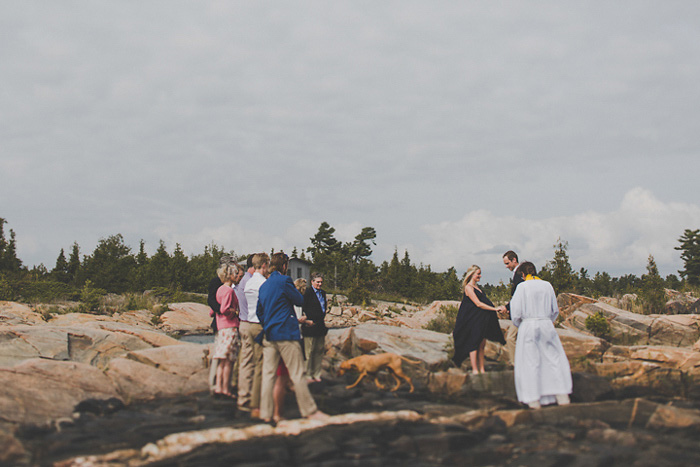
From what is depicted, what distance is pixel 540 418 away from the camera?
6.16 m

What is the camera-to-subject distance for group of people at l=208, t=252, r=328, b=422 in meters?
6.21

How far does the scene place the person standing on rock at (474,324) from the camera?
8633 millimetres

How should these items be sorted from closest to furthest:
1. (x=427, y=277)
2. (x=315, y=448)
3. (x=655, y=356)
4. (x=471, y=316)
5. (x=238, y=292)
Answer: (x=315, y=448) → (x=238, y=292) → (x=471, y=316) → (x=655, y=356) → (x=427, y=277)

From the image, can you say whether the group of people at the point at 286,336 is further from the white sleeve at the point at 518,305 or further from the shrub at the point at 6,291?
the shrub at the point at 6,291

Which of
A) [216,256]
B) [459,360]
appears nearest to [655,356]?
[459,360]

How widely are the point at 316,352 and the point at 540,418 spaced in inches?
168

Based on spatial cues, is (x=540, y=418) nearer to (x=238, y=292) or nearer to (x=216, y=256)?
(x=238, y=292)

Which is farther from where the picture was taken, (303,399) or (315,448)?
(303,399)

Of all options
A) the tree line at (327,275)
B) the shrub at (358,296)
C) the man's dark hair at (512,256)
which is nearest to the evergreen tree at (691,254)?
the tree line at (327,275)

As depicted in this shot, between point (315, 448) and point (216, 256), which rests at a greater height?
point (216, 256)

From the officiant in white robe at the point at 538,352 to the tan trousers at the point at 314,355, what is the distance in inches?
145

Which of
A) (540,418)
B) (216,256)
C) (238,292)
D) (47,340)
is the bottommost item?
(540,418)

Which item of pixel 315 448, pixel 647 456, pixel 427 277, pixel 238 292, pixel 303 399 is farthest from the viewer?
pixel 427 277

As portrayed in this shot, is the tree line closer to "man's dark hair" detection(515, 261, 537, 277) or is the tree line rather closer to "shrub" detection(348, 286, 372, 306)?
"shrub" detection(348, 286, 372, 306)
